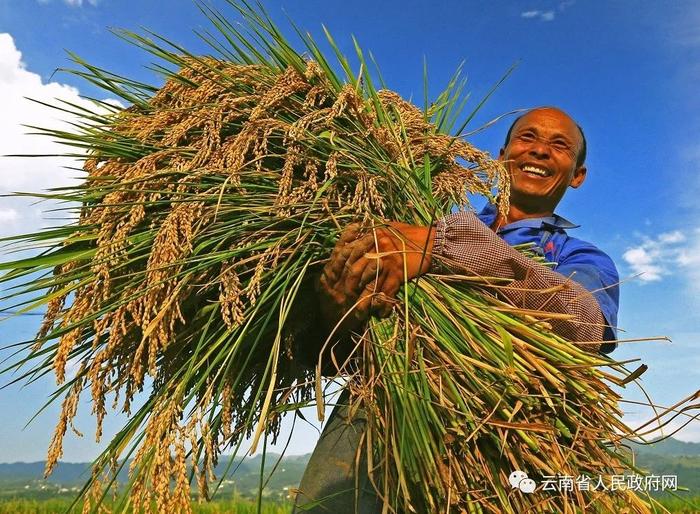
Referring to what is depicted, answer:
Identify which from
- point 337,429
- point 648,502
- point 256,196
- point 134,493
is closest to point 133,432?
point 134,493

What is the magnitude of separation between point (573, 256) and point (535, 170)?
0.45 meters

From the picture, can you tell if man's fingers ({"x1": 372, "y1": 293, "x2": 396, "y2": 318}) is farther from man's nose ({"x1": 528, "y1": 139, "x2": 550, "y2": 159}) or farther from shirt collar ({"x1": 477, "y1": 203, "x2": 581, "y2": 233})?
man's nose ({"x1": 528, "y1": 139, "x2": 550, "y2": 159})

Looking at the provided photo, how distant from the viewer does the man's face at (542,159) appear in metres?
2.36

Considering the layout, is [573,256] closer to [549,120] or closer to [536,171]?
[536,171]

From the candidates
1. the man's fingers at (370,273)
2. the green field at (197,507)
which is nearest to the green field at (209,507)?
the green field at (197,507)

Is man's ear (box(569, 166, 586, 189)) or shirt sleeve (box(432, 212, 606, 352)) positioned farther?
man's ear (box(569, 166, 586, 189))

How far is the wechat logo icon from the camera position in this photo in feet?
4.98

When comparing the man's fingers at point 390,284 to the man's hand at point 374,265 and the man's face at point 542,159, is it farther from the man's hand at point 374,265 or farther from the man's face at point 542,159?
the man's face at point 542,159

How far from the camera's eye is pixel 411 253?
5.46 feet

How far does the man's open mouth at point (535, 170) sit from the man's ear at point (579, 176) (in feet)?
0.97

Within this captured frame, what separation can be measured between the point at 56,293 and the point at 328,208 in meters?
0.79

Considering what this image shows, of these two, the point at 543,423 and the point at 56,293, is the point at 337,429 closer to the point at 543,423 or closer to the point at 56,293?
the point at 543,423

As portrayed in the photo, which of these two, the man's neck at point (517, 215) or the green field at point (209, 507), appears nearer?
the man's neck at point (517, 215)

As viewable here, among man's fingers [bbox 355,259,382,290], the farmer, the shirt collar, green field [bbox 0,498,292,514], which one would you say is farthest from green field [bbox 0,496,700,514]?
man's fingers [bbox 355,259,382,290]
